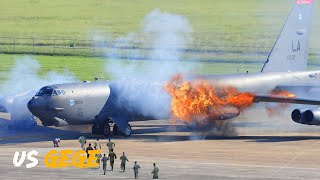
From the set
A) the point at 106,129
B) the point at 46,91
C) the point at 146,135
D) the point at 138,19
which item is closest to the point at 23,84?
the point at 146,135

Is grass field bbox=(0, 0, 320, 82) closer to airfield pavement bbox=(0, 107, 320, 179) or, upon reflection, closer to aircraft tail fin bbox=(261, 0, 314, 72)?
aircraft tail fin bbox=(261, 0, 314, 72)

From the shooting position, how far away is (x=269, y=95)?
275ft

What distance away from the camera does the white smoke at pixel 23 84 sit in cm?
9319

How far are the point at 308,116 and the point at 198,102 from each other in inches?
368

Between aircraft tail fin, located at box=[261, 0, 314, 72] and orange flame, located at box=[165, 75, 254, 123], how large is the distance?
11393mm

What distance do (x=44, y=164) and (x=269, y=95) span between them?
24.0 m

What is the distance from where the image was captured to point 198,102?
83625 mm

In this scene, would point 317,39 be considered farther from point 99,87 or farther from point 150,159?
point 150,159

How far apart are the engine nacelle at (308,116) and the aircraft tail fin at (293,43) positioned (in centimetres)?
1253

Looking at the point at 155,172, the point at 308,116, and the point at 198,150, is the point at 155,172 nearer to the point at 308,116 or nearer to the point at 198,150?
the point at 198,150

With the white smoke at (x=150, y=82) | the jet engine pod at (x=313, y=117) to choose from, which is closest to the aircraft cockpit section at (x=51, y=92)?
the white smoke at (x=150, y=82)

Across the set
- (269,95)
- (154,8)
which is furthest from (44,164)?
(154,8)

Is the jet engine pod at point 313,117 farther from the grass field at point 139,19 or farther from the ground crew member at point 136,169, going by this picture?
the grass field at point 139,19

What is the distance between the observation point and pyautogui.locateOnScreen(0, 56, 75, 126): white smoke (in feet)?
306
